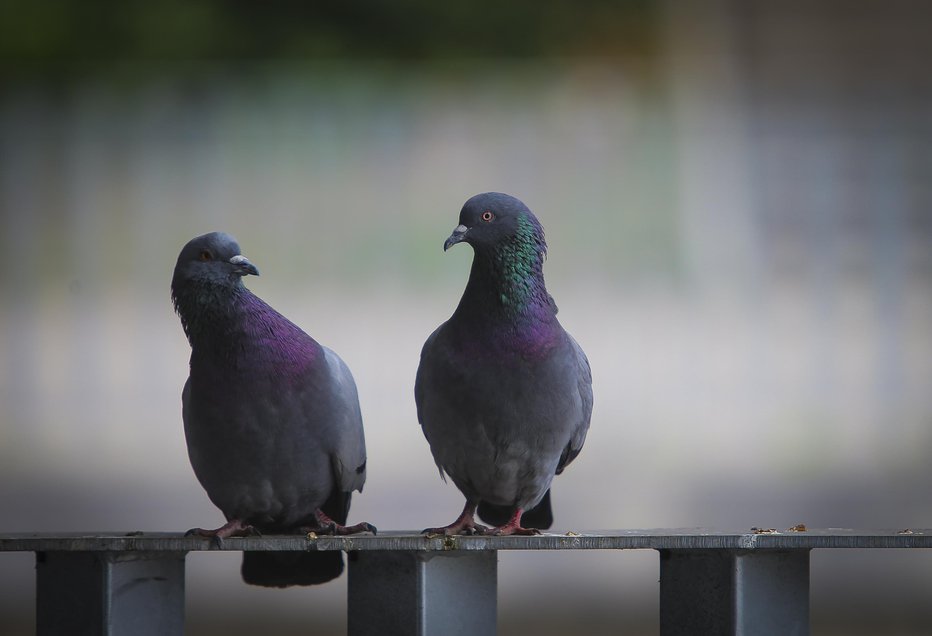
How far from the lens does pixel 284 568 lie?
9.68 feet

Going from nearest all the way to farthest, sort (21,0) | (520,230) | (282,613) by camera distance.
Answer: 1. (520,230)
2. (21,0)
3. (282,613)

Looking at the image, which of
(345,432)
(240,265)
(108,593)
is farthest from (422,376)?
(108,593)

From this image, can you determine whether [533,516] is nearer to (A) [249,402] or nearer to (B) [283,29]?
(A) [249,402]

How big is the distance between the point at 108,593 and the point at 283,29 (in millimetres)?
3570

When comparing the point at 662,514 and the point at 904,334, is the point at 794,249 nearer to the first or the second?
the point at 904,334

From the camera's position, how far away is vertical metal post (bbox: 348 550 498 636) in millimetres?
2432

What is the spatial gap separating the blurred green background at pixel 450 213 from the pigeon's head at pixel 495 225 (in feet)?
8.85

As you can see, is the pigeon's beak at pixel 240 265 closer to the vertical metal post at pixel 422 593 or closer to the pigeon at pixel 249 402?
the pigeon at pixel 249 402

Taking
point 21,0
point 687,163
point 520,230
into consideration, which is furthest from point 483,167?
point 520,230

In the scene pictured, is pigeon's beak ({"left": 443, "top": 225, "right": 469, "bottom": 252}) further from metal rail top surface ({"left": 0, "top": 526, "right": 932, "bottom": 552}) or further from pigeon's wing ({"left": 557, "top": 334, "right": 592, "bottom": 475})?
metal rail top surface ({"left": 0, "top": 526, "right": 932, "bottom": 552})

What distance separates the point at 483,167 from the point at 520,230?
277 centimetres

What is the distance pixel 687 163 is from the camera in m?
5.48

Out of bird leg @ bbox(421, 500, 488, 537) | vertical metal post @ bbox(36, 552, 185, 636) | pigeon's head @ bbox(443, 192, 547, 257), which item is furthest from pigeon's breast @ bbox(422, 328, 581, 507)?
vertical metal post @ bbox(36, 552, 185, 636)

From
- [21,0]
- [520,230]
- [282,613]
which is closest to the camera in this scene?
[520,230]
